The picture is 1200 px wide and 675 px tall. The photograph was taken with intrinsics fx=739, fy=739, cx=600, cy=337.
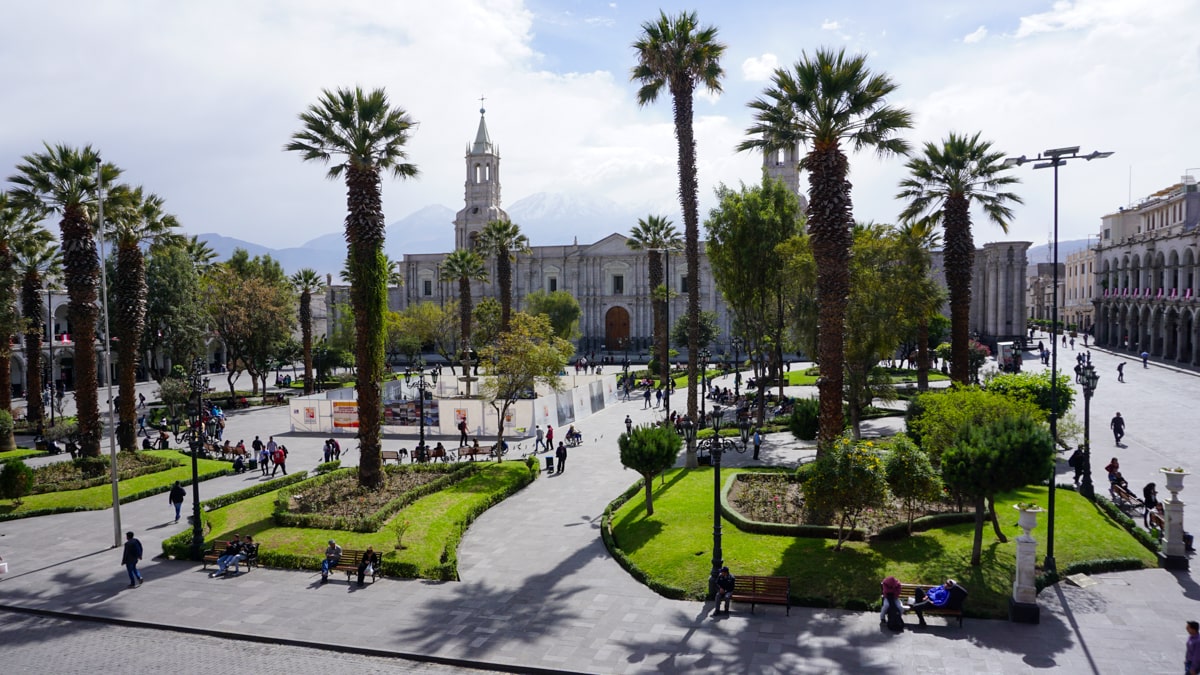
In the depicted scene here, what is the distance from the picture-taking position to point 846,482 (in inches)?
602

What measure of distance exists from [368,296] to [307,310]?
3370 cm

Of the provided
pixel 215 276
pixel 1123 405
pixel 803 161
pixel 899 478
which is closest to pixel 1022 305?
pixel 1123 405

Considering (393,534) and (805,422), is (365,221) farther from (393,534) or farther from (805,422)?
(805,422)

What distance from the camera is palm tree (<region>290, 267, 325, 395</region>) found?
4934 cm

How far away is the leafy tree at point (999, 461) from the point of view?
14.2 meters

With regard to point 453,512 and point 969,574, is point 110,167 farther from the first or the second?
point 969,574

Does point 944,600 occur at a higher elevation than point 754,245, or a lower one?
lower

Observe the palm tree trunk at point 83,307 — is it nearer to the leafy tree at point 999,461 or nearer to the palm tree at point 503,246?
the palm tree at point 503,246

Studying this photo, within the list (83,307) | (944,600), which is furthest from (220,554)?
(944,600)

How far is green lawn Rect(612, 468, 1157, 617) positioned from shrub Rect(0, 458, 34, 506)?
18.4m

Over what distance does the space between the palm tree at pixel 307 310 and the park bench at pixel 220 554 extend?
32.8 meters

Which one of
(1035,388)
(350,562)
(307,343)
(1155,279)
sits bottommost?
(350,562)

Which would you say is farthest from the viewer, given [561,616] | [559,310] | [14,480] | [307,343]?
[559,310]

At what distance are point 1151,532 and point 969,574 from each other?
215 inches
